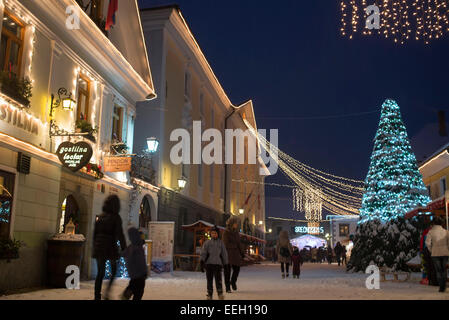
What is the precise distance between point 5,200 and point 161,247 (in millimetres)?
8554

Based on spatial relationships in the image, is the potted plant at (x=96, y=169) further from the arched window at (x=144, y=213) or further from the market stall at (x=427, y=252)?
the market stall at (x=427, y=252)

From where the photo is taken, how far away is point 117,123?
18.2 meters

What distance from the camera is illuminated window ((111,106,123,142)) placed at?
17.8m

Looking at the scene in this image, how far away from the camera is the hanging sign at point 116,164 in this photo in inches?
605

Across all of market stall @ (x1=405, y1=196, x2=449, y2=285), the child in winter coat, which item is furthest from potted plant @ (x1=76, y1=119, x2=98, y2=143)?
market stall @ (x1=405, y1=196, x2=449, y2=285)

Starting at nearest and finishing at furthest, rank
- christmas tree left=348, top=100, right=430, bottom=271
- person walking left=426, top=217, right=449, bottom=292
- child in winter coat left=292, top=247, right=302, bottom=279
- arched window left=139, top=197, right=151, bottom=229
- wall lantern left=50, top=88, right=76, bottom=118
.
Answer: person walking left=426, top=217, right=449, bottom=292
wall lantern left=50, top=88, right=76, bottom=118
child in winter coat left=292, top=247, right=302, bottom=279
christmas tree left=348, top=100, right=430, bottom=271
arched window left=139, top=197, right=151, bottom=229

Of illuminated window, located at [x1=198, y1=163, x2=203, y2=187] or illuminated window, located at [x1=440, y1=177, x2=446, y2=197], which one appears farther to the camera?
illuminated window, located at [x1=440, y1=177, x2=446, y2=197]

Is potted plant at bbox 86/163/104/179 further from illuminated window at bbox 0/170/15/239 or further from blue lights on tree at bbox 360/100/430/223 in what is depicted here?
blue lights on tree at bbox 360/100/430/223

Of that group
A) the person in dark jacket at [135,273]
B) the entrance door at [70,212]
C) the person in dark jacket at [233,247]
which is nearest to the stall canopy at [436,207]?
the person in dark jacket at [233,247]

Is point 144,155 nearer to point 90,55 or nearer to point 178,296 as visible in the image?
point 90,55

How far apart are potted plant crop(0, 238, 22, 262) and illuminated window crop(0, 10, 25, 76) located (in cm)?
382

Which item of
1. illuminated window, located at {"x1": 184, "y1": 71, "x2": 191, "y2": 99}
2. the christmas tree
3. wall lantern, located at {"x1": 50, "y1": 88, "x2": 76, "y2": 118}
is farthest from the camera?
illuminated window, located at {"x1": 184, "y1": 71, "x2": 191, "y2": 99}

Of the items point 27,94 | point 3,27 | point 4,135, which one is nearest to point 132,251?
point 4,135

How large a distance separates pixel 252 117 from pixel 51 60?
40786 mm
